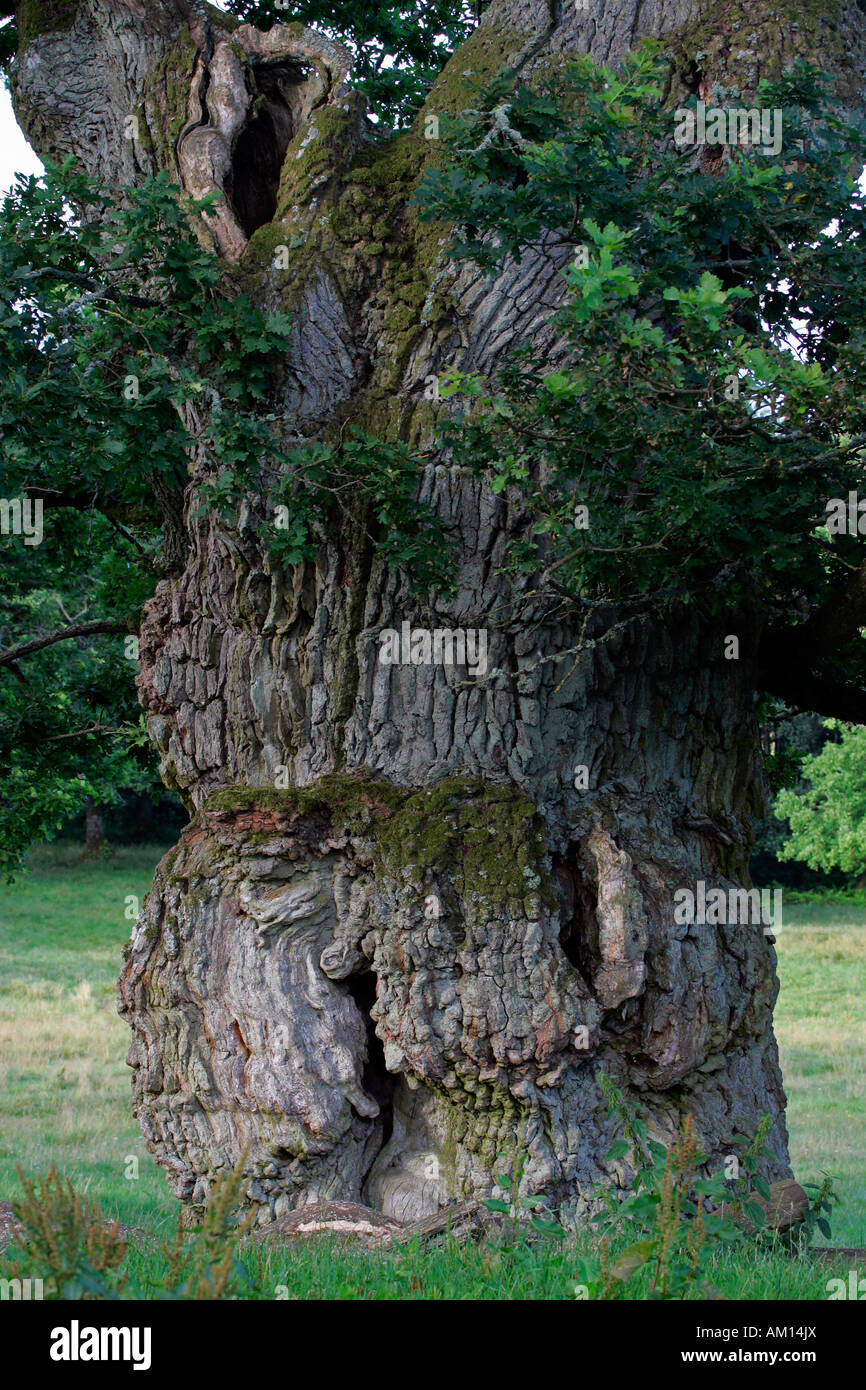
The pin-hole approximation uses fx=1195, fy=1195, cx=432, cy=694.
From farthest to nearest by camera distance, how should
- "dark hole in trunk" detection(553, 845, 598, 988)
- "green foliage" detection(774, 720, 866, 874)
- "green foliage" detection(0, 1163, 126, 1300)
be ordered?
"green foliage" detection(774, 720, 866, 874)
"dark hole in trunk" detection(553, 845, 598, 988)
"green foliage" detection(0, 1163, 126, 1300)

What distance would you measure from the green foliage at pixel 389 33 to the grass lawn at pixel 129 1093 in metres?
8.59

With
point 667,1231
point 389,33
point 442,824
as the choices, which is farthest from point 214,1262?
point 389,33

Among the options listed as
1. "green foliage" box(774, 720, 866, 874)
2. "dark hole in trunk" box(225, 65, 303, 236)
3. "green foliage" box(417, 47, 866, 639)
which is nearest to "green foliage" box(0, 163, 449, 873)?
"green foliage" box(417, 47, 866, 639)

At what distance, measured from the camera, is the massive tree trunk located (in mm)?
5707

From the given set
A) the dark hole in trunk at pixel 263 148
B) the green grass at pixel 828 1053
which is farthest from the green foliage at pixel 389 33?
the green grass at pixel 828 1053

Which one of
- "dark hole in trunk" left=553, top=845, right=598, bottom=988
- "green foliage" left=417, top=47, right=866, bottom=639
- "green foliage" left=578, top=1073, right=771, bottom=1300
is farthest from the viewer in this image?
"dark hole in trunk" left=553, top=845, right=598, bottom=988

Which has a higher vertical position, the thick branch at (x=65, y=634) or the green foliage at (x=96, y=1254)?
the thick branch at (x=65, y=634)

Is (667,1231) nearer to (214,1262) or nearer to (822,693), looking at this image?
(214,1262)

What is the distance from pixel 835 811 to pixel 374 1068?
81.7 feet

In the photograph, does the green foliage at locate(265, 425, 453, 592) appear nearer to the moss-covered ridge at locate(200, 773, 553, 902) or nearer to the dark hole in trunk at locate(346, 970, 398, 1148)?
the moss-covered ridge at locate(200, 773, 553, 902)

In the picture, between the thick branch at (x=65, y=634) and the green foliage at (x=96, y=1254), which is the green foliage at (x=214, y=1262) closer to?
the green foliage at (x=96, y=1254)

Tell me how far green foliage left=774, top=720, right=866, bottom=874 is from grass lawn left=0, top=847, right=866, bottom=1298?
187 cm

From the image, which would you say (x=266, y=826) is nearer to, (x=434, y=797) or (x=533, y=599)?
(x=434, y=797)

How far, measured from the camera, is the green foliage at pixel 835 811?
93.5 feet
